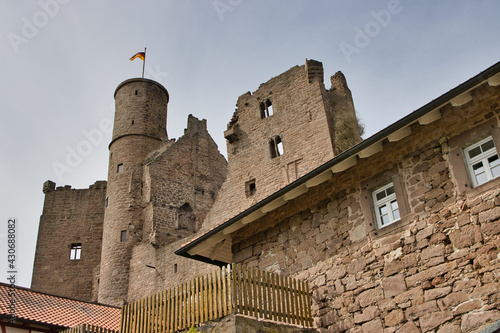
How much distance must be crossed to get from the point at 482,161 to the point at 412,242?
158 centimetres

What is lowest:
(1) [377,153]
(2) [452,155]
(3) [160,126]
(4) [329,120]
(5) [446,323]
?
(5) [446,323]

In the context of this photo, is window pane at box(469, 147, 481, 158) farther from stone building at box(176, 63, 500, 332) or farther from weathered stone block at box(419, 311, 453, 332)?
weathered stone block at box(419, 311, 453, 332)

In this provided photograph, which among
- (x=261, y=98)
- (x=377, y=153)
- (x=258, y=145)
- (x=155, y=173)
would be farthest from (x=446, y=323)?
(x=155, y=173)

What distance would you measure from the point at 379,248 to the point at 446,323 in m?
1.63

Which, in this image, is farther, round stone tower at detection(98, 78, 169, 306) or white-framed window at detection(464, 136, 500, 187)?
round stone tower at detection(98, 78, 169, 306)

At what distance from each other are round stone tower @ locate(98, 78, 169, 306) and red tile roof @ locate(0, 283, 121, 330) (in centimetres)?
992

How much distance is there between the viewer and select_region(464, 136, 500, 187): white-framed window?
7520 mm

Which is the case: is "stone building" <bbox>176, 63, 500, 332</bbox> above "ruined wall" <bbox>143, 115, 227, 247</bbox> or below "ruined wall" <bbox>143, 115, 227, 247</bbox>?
below

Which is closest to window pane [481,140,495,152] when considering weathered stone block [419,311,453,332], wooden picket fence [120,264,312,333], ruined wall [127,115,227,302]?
weathered stone block [419,311,453,332]

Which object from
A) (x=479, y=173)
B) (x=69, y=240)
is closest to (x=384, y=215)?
(x=479, y=173)

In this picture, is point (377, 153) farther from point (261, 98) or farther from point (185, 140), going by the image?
point (185, 140)

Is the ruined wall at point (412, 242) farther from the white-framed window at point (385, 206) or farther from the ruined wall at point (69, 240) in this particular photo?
the ruined wall at point (69, 240)

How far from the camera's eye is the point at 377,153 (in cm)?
902

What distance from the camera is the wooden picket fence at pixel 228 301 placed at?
324 inches
